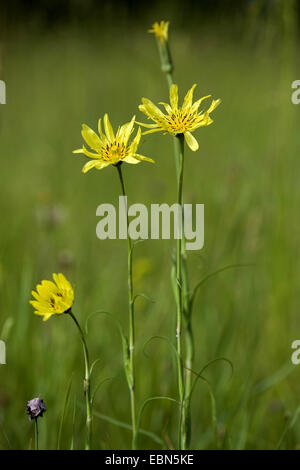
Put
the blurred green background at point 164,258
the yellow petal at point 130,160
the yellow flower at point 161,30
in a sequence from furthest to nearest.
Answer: the blurred green background at point 164,258 → the yellow flower at point 161,30 → the yellow petal at point 130,160

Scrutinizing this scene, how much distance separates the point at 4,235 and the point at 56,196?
391 millimetres

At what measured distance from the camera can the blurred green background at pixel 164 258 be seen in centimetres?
87

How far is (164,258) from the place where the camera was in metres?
1.34

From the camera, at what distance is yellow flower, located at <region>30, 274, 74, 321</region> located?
1.64 ft

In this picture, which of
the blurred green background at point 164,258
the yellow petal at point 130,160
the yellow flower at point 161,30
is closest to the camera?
the yellow petal at point 130,160

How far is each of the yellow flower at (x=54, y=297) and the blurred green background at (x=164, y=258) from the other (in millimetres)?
116

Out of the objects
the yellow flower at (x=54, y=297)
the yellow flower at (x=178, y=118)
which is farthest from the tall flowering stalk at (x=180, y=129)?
the yellow flower at (x=54, y=297)

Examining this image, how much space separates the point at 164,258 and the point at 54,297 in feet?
2.75

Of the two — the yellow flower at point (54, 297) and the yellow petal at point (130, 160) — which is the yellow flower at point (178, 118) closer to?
the yellow petal at point (130, 160)

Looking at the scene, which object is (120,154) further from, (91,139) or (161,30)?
(161,30)

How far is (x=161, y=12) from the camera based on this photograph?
132 cm

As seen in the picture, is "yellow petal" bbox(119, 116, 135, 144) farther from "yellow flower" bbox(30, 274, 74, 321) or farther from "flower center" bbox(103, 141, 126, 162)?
"yellow flower" bbox(30, 274, 74, 321)

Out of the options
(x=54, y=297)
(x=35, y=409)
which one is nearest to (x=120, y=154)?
(x=54, y=297)
